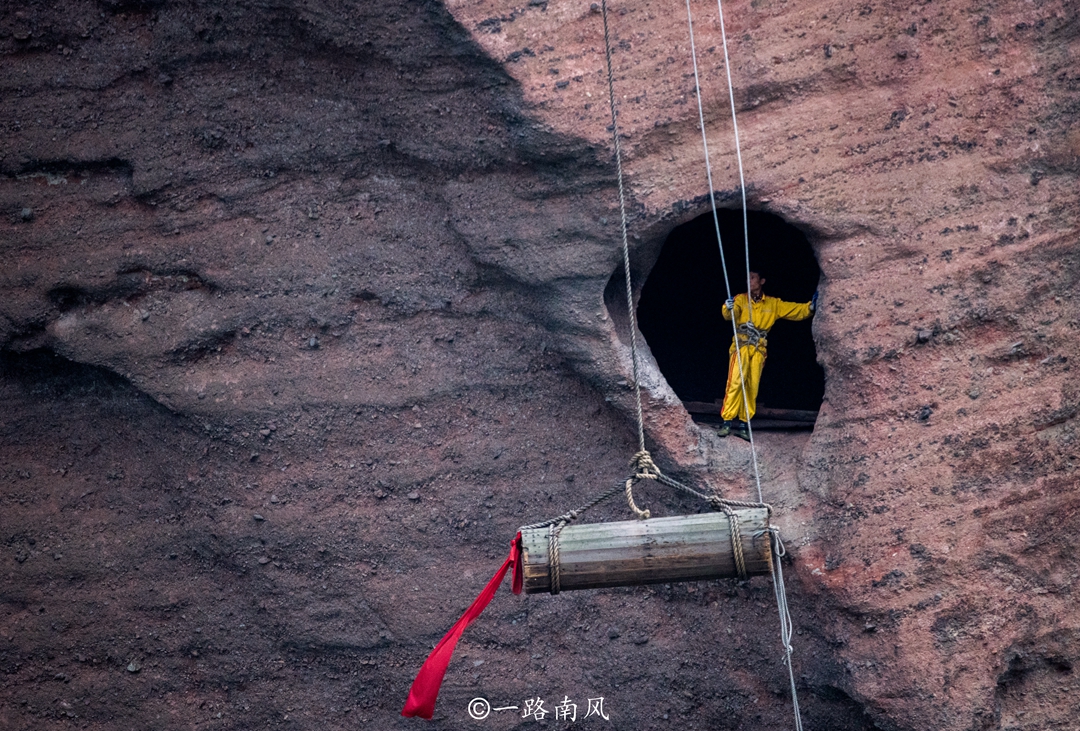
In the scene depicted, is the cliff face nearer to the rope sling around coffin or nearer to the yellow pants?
the yellow pants

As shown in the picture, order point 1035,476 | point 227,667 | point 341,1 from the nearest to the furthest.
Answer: point 1035,476
point 341,1
point 227,667

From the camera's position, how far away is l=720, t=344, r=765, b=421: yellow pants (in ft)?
19.6

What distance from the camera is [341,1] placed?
5617 millimetres

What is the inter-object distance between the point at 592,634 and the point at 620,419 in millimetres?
1297

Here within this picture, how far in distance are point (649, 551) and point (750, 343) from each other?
2.23 m

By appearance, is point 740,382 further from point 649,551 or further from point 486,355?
point 649,551

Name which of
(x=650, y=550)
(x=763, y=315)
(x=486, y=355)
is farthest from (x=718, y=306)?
(x=650, y=550)

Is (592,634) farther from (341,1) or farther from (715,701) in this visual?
(341,1)

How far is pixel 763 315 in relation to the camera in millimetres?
6121

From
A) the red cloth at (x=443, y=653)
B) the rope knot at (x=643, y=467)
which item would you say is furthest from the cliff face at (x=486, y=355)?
the red cloth at (x=443, y=653)

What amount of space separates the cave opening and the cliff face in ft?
5.63

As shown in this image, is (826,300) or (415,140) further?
Result: (415,140)

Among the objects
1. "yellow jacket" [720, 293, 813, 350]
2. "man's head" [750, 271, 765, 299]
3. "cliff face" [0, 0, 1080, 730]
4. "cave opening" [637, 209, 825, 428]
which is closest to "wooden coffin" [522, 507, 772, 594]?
"cliff face" [0, 0, 1080, 730]

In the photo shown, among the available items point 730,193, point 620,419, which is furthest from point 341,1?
point 620,419
